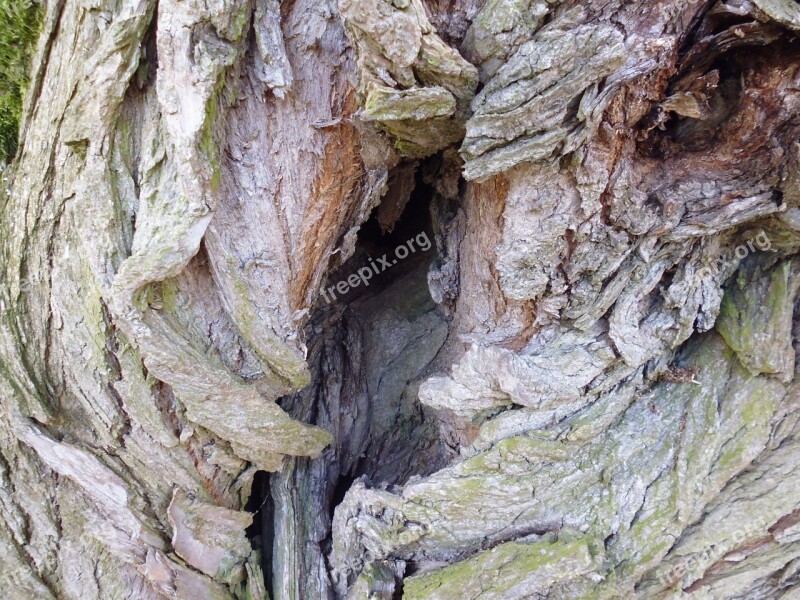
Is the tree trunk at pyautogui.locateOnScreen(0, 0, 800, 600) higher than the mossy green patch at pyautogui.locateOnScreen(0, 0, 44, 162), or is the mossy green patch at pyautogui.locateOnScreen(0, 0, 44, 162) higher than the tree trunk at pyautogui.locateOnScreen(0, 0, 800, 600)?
the mossy green patch at pyautogui.locateOnScreen(0, 0, 44, 162)

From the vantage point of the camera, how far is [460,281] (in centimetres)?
237

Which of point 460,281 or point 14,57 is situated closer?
point 14,57

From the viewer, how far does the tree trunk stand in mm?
1603

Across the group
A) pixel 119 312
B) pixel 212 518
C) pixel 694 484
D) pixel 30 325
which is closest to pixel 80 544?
pixel 212 518

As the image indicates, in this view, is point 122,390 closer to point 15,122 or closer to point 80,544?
point 80,544

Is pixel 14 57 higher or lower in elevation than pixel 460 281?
higher

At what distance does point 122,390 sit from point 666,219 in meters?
2.17

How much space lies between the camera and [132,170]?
1.76 m

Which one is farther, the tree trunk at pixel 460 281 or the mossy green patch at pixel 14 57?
the mossy green patch at pixel 14 57

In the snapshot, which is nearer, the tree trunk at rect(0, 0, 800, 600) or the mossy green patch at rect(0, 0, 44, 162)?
the tree trunk at rect(0, 0, 800, 600)

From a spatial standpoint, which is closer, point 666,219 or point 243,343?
point 666,219

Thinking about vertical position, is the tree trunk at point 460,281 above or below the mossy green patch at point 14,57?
below

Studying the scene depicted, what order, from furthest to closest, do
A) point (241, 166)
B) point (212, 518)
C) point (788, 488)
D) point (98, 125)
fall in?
1. point (212, 518)
2. point (788, 488)
3. point (241, 166)
4. point (98, 125)

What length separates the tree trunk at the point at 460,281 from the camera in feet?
5.26
